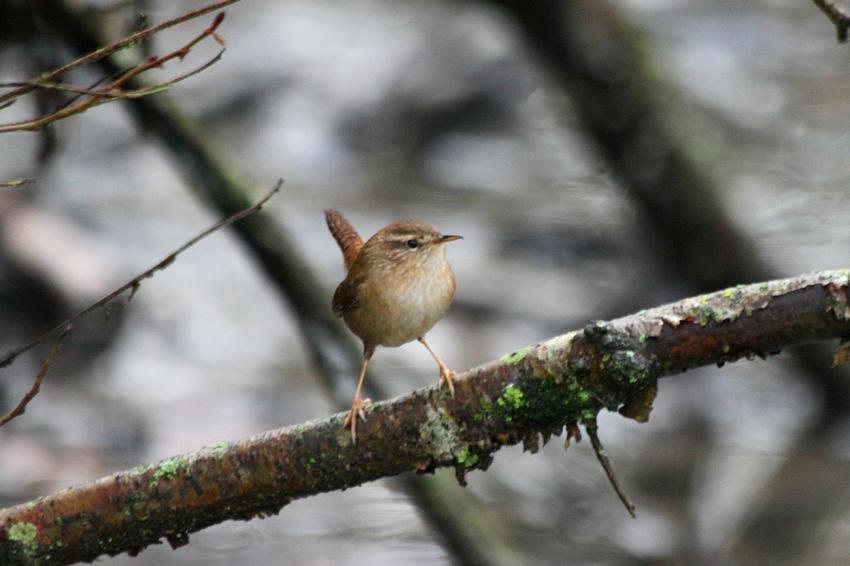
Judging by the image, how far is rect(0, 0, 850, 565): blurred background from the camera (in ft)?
21.4

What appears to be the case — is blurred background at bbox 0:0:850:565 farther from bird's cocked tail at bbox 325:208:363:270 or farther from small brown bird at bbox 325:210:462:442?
small brown bird at bbox 325:210:462:442

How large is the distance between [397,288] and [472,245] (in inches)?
218

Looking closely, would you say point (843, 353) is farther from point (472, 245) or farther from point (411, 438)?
point (472, 245)

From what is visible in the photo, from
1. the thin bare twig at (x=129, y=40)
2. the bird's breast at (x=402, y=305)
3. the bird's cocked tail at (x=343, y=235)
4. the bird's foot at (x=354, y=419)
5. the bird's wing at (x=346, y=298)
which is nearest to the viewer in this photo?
Result: the thin bare twig at (x=129, y=40)

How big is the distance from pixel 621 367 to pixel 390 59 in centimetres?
971

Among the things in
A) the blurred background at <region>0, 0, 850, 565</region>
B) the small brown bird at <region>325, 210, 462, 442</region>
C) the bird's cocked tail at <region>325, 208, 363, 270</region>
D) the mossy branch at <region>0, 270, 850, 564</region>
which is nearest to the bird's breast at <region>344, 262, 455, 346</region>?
the small brown bird at <region>325, 210, 462, 442</region>

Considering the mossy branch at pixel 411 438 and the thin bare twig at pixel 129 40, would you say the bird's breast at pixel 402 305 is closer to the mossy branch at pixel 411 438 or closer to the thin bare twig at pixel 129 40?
the mossy branch at pixel 411 438

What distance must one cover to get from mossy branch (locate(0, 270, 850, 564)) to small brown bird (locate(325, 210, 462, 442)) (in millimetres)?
813

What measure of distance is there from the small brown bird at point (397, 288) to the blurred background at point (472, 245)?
129cm

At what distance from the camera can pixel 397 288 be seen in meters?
4.21

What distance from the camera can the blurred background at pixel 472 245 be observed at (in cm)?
652

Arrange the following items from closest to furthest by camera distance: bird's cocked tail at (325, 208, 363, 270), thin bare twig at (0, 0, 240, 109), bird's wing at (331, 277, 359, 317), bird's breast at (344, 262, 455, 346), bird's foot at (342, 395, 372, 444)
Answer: thin bare twig at (0, 0, 240, 109) < bird's foot at (342, 395, 372, 444) < bird's breast at (344, 262, 455, 346) < bird's wing at (331, 277, 359, 317) < bird's cocked tail at (325, 208, 363, 270)

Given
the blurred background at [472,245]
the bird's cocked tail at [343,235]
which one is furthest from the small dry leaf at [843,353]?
the blurred background at [472,245]

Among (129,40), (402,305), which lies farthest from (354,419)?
(129,40)
